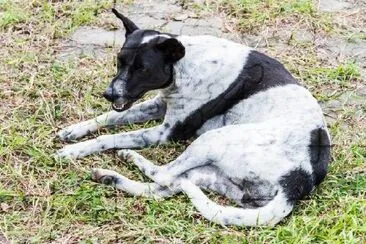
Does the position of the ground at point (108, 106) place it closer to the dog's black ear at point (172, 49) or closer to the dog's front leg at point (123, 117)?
the dog's front leg at point (123, 117)

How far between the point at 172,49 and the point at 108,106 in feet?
2.89

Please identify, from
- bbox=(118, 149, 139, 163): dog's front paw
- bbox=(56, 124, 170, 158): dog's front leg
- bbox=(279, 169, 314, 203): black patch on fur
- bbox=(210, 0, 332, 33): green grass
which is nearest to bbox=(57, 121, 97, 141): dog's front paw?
bbox=(56, 124, 170, 158): dog's front leg

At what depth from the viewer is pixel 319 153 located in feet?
13.4

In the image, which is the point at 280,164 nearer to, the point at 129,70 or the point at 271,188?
the point at 271,188

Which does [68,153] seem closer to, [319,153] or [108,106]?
[108,106]

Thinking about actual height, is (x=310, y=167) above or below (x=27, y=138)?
above

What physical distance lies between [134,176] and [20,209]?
69 cm

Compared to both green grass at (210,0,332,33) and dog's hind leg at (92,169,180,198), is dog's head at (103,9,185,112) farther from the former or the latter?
green grass at (210,0,332,33)

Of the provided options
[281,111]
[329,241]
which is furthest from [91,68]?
[329,241]

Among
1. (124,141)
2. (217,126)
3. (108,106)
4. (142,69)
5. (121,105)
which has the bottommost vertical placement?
(108,106)

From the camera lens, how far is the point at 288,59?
18.5 feet

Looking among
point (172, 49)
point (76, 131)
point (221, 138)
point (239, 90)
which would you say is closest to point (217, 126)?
point (239, 90)

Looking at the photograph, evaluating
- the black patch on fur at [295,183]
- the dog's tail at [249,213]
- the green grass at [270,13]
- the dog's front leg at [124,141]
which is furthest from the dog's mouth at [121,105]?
the green grass at [270,13]

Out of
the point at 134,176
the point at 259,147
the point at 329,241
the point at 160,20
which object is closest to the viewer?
the point at 329,241
